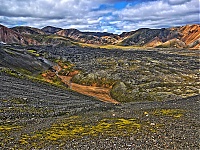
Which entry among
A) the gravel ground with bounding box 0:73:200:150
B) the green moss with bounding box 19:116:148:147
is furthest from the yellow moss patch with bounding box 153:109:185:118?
the green moss with bounding box 19:116:148:147

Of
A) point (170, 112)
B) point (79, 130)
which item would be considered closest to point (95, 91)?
point (170, 112)

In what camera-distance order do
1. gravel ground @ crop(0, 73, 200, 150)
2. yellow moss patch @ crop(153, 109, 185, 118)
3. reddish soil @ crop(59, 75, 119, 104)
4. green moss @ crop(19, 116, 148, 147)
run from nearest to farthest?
gravel ground @ crop(0, 73, 200, 150)
green moss @ crop(19, 116, 148, 147)
yellow moss patch @ crop(153, 109, 185, 118)
reddish soil @ crop(59, 75, 119, 104)

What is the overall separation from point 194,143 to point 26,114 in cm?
2420

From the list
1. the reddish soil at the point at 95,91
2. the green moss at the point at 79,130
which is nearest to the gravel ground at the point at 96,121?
the green moss at the point at 79,130

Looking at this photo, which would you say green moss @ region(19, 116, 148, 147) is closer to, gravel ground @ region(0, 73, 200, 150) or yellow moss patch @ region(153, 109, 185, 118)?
gravel ground @ region(0, 73, 200, 150)

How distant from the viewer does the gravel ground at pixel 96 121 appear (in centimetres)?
2419

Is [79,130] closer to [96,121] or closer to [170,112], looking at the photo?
[96,121]

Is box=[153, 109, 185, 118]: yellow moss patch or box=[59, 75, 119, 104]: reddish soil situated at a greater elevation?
box=[153, 109, 185, 118]: yellow moss patch

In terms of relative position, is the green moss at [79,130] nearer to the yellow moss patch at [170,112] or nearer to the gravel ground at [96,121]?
the gravel ground at [96,121]

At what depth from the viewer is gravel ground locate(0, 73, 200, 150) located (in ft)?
79.4

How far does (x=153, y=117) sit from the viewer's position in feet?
121

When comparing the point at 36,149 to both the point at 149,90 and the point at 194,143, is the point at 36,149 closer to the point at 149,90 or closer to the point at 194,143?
the point at 194,143

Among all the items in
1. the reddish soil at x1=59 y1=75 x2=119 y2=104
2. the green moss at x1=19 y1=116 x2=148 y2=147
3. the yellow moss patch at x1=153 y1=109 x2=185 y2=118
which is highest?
the green moss at x1=19 y1=116 x2=148 y2=147

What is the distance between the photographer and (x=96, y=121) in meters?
34.5
